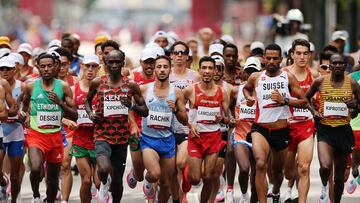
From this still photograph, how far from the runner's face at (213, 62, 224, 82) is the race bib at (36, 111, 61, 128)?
227 centimetres

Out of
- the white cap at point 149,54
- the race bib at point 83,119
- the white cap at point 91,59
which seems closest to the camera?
the race bib at point 83,119

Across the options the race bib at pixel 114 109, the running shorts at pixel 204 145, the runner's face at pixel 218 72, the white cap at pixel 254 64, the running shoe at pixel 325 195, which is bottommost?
the running shoe at pixel 325 195

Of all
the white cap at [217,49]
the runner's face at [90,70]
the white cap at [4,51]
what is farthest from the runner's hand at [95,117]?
the white cap at [217,49]

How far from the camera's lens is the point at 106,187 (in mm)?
17094

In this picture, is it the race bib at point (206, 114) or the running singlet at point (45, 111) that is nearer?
the running singlet at point (45, 111)

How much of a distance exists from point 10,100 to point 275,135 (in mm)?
3263

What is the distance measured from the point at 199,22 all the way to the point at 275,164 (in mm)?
77537

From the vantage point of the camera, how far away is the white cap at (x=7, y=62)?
731 inches

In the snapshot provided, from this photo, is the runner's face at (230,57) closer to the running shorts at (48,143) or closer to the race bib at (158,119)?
the race bib at (158,119)

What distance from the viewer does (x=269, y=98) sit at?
57.2 feet

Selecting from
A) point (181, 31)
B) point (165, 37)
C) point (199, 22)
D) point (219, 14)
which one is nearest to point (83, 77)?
point (165, 37)

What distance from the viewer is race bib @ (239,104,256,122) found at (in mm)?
18703

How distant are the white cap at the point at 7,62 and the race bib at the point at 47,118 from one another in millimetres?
1349

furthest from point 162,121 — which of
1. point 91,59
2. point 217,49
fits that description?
point 217,49
